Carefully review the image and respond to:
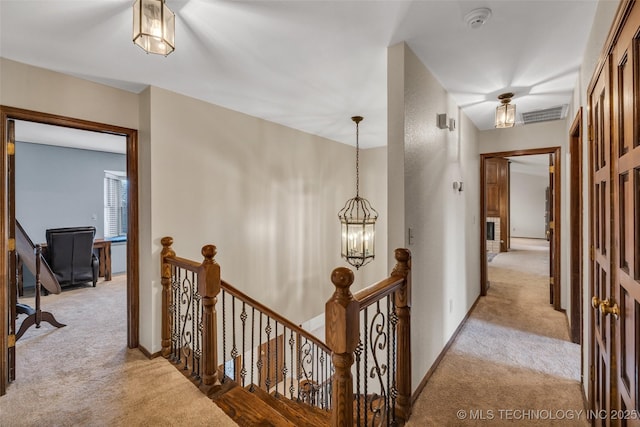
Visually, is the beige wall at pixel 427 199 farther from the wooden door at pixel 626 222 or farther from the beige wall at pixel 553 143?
the wooden door at pixel 626 222

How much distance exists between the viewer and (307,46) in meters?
1.99

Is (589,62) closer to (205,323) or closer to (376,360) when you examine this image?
(376,360)

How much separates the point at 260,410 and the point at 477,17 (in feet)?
9.08

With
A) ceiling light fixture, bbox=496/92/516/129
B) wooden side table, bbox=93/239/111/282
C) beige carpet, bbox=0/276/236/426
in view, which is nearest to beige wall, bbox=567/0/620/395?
ceiling light fixture, bbox=496/92/516/129

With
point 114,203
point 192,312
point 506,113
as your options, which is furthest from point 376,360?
point 114,203

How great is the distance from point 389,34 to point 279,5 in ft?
2.34

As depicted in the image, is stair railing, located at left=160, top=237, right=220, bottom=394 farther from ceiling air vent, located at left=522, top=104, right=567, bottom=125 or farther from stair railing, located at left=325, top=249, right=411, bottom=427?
ceiling air vent, located at left=522, top=104, right=567, bottom=125

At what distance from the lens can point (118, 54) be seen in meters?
2.07

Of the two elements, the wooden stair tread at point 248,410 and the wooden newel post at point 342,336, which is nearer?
the wooden newel post at point 342,336

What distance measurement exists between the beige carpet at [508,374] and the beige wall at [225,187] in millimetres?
2157

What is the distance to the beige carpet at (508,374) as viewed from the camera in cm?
195

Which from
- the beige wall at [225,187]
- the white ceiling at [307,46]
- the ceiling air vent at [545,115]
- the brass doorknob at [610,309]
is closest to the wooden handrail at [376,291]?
the brass doorknob at [610,309]

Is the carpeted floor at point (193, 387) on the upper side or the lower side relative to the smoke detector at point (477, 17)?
lower

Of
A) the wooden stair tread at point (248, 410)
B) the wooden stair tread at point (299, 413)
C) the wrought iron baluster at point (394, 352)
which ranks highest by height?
the wrought iron baluster at point (394, 352)
